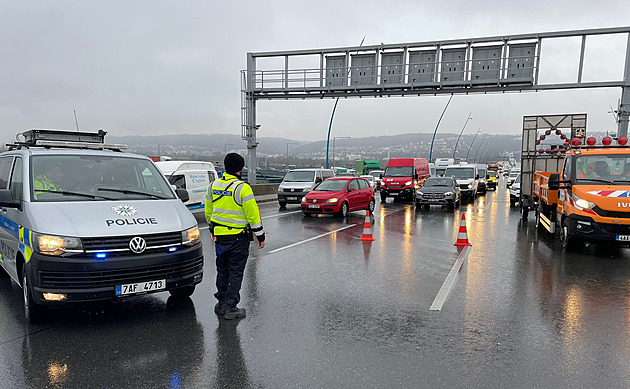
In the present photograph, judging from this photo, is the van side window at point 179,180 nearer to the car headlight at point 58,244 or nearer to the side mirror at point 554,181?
the car headlight at point 58,244

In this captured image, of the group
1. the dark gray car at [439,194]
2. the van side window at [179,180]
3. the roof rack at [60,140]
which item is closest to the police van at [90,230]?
the roof rack at [60,140]

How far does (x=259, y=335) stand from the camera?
458cm

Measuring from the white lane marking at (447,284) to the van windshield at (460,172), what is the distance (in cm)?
1813

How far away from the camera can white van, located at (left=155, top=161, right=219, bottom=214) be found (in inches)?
552

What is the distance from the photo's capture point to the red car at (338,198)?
1546 cm

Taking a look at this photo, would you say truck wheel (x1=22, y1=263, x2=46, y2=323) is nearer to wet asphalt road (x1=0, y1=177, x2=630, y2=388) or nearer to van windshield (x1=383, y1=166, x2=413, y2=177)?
wet asphalt road (x1=0, y1=177, x2=630, y2=388)

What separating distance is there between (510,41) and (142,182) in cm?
2142

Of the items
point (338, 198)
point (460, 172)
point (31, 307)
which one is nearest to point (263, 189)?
point (338, 198)

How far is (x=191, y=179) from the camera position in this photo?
14266 millimetres

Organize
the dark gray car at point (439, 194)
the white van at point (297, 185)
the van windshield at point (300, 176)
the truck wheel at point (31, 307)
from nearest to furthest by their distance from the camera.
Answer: the truck wheel at point (31, 307)
the dark gray car at point (439, 194)
the white van at point (297, 185)
the van windshield at point (300, 176)

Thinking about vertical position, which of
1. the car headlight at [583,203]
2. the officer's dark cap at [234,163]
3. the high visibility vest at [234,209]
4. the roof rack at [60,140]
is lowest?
the car headlight at [583,203]

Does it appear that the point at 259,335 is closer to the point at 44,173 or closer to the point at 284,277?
the point at 284,277

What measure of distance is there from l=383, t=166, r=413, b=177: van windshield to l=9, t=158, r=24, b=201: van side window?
20.7 metres

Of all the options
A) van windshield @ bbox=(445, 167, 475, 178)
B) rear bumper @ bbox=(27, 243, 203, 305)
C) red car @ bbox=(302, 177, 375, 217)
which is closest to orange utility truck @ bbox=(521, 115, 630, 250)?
red car @ bbox=(302, 177, 375, 217)
